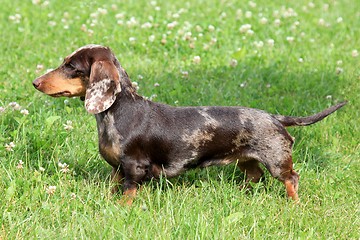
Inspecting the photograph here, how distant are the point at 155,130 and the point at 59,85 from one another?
0.79 meters

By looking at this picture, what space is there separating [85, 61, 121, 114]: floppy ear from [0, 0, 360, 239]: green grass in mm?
677

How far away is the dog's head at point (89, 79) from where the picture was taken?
15.4 feet

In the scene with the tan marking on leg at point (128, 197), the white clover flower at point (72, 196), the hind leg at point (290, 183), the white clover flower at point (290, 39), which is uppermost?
the white clover flower at point (72, 196)

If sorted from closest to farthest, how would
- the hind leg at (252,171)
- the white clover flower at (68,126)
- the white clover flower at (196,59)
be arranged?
the hind leg at (252,171) < the white clover flower at (68,126) < the white clover flower at (196,59)

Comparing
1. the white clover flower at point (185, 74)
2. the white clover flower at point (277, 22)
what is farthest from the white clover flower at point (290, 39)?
the white clover flower at point (185, 74)

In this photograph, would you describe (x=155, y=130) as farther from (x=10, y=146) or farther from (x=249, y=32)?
(x=249, y=32)

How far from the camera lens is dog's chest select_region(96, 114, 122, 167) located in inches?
191

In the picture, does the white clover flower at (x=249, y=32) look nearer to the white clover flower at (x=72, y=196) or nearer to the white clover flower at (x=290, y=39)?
the white clover flower at (x=290, y=39)

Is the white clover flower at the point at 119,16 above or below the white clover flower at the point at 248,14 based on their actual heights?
above

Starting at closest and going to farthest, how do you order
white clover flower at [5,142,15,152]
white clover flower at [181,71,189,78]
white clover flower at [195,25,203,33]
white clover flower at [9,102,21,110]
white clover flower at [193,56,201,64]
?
1. white clover flower at [5,142,15,152]
2. white clover flower at [9,102,21,110]
3. white clover flower at [181,71,189,78]
4. white clover flower at [193,56,201,64]
5. white clover flower at [195,25,203,33]

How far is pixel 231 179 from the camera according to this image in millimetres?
5555

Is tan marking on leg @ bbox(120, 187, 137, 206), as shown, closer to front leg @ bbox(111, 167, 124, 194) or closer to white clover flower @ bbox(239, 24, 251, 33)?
front leg @ bbox(111, 167, 124, 194)

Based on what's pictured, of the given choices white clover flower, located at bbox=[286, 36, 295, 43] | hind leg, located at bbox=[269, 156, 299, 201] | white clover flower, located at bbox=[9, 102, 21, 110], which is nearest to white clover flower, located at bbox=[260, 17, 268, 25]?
white clover flower, located at bbox=[286, 36, 295, 43]

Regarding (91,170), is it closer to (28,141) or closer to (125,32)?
(28,141)
